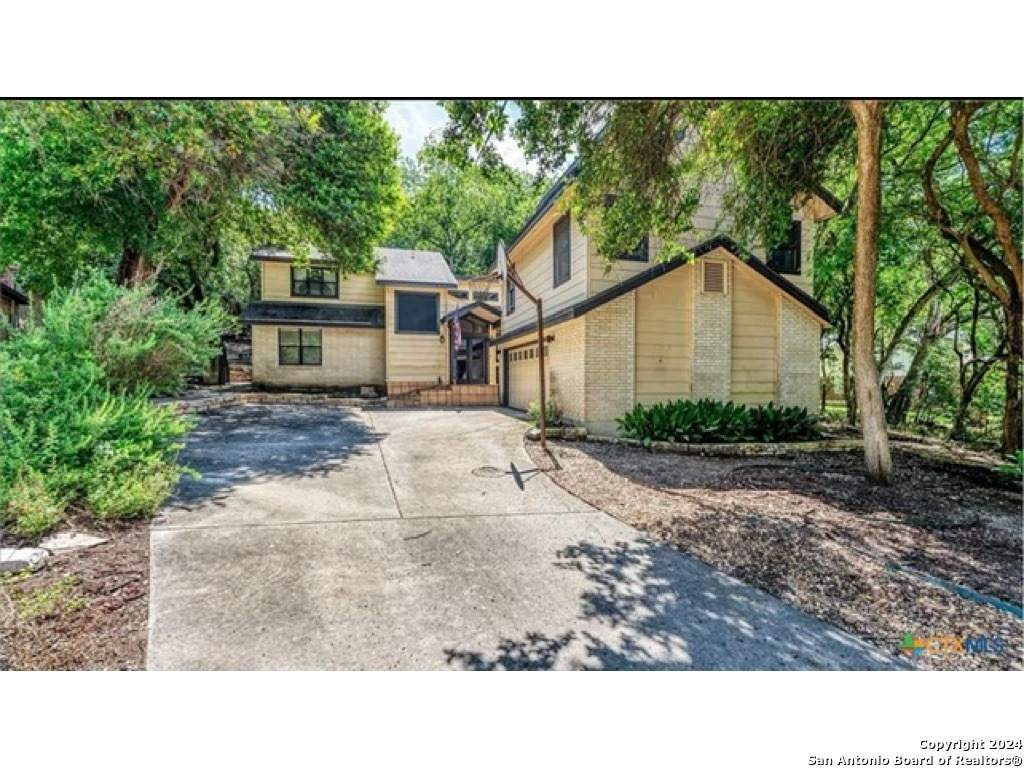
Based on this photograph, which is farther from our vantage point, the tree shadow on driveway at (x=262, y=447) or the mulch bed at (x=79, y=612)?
the tree shadow on driveway at (x=262, y=447)

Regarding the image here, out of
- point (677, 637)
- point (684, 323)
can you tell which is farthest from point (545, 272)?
point (677, 637)

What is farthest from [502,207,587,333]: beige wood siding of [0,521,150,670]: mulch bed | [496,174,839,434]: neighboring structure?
[0,521,150,670]: mulch bed

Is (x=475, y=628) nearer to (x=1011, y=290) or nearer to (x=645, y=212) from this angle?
(x=645, y=212)

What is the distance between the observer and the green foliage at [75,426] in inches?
146

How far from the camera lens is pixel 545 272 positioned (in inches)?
505

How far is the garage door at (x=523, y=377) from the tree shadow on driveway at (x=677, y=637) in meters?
9.49

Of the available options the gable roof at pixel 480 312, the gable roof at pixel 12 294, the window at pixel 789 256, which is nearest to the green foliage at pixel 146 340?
the gable roof at pixel 480 312

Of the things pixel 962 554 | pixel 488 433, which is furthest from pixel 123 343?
pixel 962 554

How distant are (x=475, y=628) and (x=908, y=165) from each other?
40.7ft

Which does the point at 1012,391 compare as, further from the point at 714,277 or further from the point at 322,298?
the point at 322,298

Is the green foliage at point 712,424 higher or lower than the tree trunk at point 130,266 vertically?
lower

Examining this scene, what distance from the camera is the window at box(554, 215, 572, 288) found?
11.2m

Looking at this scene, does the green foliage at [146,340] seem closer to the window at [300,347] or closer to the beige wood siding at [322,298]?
the beige wood siding at [322,298]

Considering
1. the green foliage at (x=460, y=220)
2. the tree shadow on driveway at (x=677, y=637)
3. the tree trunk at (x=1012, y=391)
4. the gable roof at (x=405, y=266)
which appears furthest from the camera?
the green foliage at (x=460, y=220)
